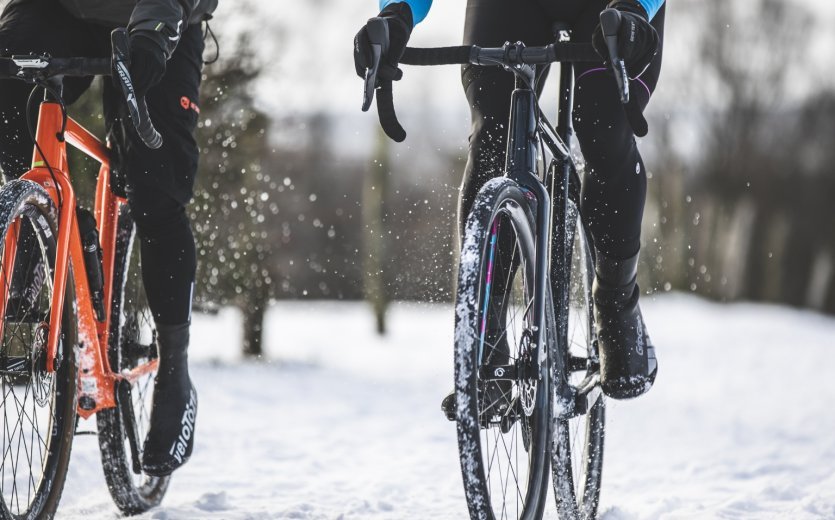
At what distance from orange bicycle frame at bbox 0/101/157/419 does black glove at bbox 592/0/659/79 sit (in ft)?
4.91

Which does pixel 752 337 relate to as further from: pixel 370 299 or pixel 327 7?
pixel 327 7

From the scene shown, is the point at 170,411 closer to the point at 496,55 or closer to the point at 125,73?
the point at 125,73

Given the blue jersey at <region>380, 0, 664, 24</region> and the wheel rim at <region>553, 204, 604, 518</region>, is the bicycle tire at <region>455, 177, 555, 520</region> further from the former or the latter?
the blue jersey at <region>380, 0, 664, 24</region>

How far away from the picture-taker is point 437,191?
144 inches

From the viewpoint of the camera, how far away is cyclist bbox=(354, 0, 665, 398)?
107 inches

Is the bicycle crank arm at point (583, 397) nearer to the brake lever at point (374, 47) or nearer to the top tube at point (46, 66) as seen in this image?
the brake lever at point (374, 47)

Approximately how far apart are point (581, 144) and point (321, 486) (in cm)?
198

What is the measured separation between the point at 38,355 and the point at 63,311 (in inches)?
8.6

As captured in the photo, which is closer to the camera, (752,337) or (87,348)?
(87,348)

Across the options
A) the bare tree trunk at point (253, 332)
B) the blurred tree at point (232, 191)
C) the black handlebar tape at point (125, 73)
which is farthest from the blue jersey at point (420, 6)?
the bare tree trunk at point (253, 332)

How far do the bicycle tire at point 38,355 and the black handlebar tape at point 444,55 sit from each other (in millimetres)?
1059

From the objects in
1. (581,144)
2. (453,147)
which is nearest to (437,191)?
(581,144)

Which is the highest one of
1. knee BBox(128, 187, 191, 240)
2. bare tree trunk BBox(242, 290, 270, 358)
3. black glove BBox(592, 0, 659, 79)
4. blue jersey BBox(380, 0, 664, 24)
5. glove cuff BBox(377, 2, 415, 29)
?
blue jersey BBox(380, 0, 664, 24)

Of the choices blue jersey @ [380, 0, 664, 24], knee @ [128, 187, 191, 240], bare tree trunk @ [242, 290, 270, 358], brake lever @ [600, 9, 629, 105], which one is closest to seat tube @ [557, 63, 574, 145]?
blue jersey @ [380, 0, 664, 24]
